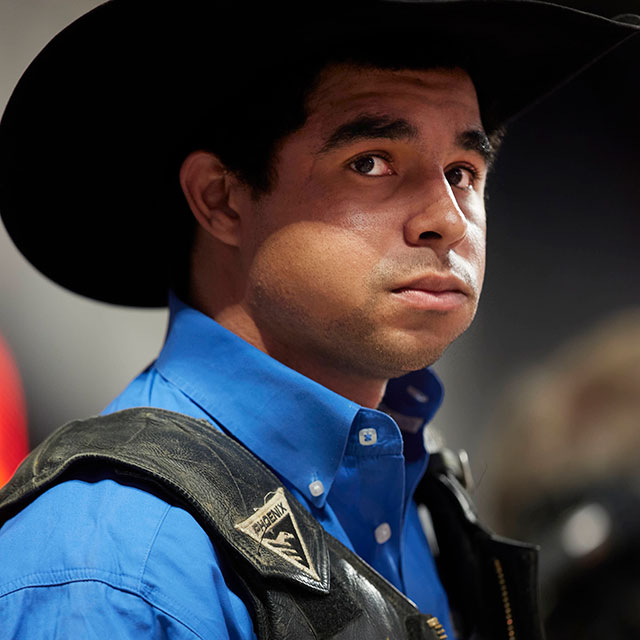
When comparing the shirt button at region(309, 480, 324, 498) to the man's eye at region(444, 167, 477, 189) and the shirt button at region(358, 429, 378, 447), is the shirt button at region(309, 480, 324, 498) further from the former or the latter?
the man's eye at region(444, 167, 477, 189)

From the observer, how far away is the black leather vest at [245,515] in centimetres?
69

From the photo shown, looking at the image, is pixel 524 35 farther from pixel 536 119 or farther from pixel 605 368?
pixel 605 368

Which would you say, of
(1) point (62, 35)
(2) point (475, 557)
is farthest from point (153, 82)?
(2) point (475, 557)

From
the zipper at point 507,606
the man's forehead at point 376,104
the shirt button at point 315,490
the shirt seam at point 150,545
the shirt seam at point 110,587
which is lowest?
the zipper at point 507,606

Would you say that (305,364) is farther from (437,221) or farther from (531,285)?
(531,285)

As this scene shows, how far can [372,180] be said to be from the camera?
0.81 meters

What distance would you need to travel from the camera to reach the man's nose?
790 millimetres

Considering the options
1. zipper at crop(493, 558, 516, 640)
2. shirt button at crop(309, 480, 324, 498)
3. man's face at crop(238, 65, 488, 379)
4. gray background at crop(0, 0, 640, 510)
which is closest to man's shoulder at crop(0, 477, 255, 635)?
shirt button at crop(309, 480, 324, 498)

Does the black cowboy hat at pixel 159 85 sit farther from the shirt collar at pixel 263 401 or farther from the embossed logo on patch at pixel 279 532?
the embossed logo on patch at pixel 279 532

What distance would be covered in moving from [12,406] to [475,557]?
89 cm

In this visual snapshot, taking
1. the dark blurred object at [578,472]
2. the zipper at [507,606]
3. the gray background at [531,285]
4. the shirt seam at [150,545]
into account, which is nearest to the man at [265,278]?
the shirt seam at [150,545]

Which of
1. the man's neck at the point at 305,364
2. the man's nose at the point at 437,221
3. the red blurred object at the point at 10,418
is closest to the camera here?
the man's nose at the point at 437,221

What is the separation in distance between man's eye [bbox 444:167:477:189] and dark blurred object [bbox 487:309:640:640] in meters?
0.93

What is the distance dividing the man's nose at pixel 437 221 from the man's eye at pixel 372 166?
47 millimetres
